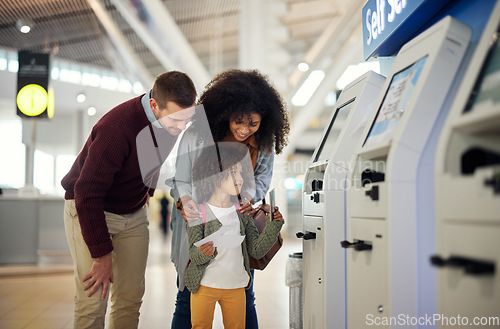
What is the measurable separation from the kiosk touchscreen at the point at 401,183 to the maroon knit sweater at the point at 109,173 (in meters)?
0.96

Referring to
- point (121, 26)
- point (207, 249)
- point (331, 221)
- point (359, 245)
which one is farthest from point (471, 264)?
point (121, 26)

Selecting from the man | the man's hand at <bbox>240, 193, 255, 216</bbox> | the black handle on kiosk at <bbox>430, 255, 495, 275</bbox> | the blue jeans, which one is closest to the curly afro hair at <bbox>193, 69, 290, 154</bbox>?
the man

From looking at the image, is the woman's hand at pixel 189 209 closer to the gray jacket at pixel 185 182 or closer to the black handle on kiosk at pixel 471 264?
the gray jacket at pixel 185 182

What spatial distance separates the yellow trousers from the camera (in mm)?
1832

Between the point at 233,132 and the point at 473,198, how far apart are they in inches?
46.2

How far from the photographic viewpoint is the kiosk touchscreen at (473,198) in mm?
955

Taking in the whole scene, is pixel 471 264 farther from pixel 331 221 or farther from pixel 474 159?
pixel 331 221

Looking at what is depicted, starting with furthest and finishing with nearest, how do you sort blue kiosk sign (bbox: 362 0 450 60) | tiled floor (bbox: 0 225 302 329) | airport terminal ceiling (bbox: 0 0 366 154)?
airport terminal ceiling (bbox: 0 0 366 154), tiled floor (bbox: 0 225 302 329), blue kiosk sign (bbox: 362 0 450 60)

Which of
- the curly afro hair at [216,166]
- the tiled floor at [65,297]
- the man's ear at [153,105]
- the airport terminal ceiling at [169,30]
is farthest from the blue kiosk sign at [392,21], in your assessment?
the airport terminal ceiling at [169,30]

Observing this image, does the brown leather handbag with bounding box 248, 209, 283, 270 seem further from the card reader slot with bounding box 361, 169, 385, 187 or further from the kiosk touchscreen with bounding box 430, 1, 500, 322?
the kiosk touchscreen with bounding box 430, 1, 500, 322

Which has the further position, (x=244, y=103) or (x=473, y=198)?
(x=244, y=103)

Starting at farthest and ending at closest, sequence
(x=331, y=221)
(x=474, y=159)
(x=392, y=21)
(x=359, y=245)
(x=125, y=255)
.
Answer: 1. (x=125, y=255)
2. (x=392, y=21)
3. (x=331, y=221)
4. (x=359, y=245)
5. (x=474, y=159)

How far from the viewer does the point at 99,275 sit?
177 cm

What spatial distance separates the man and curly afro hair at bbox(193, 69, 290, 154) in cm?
14
